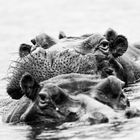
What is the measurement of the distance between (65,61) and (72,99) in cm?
211

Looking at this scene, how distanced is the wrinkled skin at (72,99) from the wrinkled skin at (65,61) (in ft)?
2.55

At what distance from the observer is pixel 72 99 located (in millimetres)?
10516

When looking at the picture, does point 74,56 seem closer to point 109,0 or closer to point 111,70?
point 111,70

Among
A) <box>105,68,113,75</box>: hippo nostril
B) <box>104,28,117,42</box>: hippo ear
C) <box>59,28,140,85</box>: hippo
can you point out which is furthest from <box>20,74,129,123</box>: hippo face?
<box>104,28,117,42</box>: hippo ear

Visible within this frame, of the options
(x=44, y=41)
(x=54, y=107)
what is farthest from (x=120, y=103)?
(x=44, y=41)

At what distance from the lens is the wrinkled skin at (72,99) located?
10.3 metres

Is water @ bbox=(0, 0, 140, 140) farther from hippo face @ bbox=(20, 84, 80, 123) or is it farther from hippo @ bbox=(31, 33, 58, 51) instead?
hippo face @ bbox=(20, 84, 80, 123)

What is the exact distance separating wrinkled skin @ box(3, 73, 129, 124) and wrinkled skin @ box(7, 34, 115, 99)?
0.78 m

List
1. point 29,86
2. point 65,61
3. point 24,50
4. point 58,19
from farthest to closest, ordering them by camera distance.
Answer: point 58,19 < point 24,50 < point 65,61 < point 29,86

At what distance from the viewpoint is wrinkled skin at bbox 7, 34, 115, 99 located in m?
12.2

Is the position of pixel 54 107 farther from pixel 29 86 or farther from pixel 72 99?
pixel 29 86

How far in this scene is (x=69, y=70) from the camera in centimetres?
1232

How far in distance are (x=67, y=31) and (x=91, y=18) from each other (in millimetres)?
2125

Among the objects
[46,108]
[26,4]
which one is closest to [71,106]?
[46,108]
